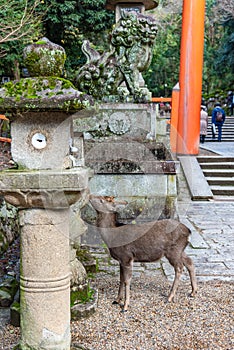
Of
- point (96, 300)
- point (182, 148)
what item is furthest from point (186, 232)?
point (182, 148)

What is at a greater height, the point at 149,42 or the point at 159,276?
the point at 149,42

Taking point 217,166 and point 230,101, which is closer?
point 217,166

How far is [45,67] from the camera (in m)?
3.10

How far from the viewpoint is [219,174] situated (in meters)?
11.3

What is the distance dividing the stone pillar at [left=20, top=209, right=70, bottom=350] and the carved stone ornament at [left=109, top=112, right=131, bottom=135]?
17.3 feet

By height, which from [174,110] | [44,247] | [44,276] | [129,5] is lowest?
[44,276]

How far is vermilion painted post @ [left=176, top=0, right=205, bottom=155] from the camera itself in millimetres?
12312

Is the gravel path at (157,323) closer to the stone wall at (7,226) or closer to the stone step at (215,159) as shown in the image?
the stone wall at (7,226)

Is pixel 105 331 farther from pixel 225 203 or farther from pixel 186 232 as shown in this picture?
pixel 225 203

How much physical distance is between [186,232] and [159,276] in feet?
3.30

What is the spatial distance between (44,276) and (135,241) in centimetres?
137

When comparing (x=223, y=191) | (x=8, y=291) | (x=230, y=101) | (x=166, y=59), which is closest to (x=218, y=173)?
(x=223, y=191)

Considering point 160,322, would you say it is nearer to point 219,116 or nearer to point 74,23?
point 219,116

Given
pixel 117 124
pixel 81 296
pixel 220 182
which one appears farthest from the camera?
pixel 220 182
